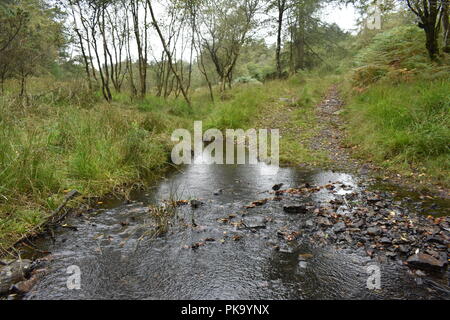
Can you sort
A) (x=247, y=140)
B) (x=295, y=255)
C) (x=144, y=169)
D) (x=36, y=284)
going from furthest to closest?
(x=247, y=140), (x=144, y=169), (x=295, y=255), (x=36, y=284)

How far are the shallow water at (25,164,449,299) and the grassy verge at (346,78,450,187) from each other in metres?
2.67

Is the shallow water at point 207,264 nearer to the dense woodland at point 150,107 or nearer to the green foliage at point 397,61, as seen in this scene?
the dense woodland at point 150,107

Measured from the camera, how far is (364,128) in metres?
6.39

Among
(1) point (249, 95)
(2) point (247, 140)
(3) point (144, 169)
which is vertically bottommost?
(3) point (144, 169)

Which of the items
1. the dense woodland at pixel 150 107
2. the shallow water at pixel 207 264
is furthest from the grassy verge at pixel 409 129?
the shallow water at pixel 207 264

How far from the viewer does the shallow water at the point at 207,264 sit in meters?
2.19

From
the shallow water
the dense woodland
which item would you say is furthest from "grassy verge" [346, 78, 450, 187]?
the shallow water

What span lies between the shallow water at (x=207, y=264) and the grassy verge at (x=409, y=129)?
105 inches

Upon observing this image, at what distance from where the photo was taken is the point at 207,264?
8.31 feet

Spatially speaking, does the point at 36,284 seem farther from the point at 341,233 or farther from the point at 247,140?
the point at 247,140

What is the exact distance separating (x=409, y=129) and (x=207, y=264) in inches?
192

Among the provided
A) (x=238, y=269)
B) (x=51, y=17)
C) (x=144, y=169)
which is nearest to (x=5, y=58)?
(x=51, y=17)

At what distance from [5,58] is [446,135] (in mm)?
10279

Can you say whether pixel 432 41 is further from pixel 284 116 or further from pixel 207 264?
pixel 207 264
